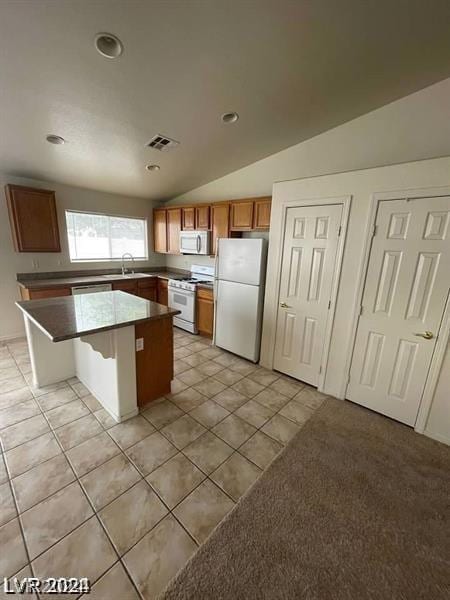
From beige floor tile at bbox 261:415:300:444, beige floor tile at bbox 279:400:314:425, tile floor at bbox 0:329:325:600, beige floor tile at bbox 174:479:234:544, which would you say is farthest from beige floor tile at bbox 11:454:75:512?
beige floor tile at bbox 279:400:314:425

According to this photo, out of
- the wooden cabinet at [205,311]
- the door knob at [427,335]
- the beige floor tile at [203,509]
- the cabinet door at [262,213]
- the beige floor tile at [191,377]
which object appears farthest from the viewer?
the wooden cabinet at [205,311]

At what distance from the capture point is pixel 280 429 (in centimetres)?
228

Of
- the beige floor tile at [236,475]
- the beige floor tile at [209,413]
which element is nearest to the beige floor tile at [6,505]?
the beige floor tile at [236,475]

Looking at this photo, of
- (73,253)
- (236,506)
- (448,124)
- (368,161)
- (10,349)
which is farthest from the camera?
(73,253)

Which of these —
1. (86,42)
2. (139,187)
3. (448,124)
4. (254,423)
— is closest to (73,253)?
(139,187)

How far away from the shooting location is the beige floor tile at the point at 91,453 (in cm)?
181

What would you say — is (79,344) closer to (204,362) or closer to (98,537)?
(204,362)

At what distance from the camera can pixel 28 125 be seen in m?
2.52

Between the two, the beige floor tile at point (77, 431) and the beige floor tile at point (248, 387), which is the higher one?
the beige floor tile at point (77, 431)

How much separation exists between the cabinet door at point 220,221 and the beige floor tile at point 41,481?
3375 millimetres

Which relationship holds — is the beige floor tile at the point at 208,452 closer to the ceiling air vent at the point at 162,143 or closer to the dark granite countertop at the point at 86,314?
the dark granite countertop at the point at 86,314

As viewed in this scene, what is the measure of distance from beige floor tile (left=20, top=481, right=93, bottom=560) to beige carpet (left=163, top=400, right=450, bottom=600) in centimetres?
70

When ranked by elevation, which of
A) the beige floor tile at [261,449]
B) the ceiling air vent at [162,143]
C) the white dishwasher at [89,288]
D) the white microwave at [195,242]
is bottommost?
the beige floor tile at [261,449]

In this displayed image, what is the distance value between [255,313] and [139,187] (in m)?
3.16
